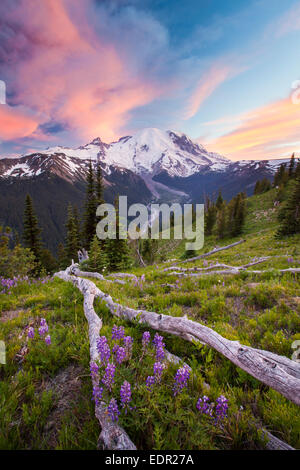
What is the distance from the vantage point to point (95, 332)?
11.2ft

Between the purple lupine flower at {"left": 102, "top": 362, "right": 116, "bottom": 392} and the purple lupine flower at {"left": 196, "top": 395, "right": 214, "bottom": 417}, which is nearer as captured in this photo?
the purple lupine flower at {"left": 196, "top": 395, "right": 214, "bottom": 417}

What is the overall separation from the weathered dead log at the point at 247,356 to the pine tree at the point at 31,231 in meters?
30.0

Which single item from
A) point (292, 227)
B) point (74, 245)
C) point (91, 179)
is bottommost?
point (74, 245)

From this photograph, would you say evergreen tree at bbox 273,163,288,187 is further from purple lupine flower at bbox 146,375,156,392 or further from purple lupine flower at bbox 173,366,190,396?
purple lupine flower at bbox 146,375,156,392

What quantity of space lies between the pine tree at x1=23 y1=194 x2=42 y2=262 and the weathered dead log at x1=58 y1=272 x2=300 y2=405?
30041 mm

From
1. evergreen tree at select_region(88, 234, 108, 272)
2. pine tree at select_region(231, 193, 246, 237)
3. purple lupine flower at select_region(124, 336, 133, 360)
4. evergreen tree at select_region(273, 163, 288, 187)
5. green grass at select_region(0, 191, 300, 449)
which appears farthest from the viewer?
evergreen tree at select_region(273, 163, 288, 187)

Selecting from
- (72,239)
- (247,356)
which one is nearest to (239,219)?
(72,239)

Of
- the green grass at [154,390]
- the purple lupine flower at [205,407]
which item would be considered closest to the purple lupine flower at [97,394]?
the green grass at [154,390]

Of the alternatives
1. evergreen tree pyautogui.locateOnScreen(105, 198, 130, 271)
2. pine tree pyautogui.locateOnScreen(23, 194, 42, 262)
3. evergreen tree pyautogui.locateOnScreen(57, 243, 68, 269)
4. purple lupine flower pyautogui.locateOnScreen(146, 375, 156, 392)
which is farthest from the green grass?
pine tree pyautogui.locateOnScreen(23, 194, 42, 262)

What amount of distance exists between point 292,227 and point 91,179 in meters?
28.0

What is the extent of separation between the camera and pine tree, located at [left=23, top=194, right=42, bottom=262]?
28.6 meters

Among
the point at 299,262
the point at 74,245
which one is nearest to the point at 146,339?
the point at 299,262

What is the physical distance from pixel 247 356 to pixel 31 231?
33.2 meters
